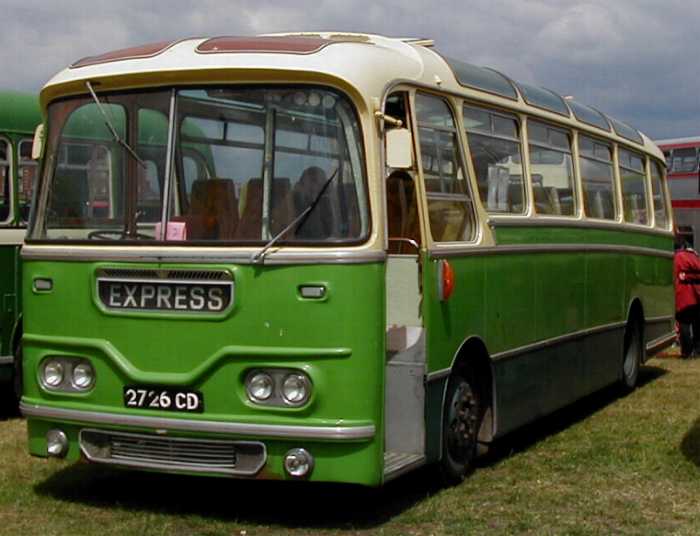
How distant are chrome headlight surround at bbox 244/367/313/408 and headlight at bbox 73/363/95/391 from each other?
105cm

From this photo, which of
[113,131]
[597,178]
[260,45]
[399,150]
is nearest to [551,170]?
[597,178]

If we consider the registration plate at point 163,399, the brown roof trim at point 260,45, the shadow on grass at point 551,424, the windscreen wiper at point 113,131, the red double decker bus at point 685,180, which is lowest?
the shadow on grass at point 551,424

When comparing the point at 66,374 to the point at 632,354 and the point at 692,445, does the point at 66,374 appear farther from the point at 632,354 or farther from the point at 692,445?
the point at 632,354

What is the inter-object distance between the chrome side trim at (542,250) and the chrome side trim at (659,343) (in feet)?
3.16

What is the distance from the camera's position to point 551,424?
11617mm

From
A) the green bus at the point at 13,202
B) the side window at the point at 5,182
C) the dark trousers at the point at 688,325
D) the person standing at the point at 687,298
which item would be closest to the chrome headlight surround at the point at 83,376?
the green bus at the point at 13,202

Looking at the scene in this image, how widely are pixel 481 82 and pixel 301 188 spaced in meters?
2.60

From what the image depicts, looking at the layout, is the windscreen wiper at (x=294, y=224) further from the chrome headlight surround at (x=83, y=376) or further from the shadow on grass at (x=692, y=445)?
the shadow on grass at (x=692, y=445)

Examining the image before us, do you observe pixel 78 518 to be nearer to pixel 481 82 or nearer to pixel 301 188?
pixel 301 188

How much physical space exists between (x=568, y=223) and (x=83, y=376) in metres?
4.89

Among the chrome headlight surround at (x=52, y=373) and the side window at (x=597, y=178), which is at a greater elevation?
the side window at (x=597, y=178)

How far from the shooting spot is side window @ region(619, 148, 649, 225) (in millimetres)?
13627

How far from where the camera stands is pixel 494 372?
920 centimetres

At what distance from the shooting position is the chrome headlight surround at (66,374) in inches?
305
